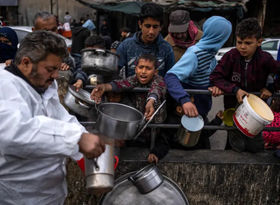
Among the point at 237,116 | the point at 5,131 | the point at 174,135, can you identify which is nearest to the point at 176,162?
the point at 174,135

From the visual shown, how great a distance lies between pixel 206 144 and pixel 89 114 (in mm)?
1314

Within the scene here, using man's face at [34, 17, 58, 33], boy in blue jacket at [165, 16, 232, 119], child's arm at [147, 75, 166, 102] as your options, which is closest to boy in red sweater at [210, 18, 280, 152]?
boy in blue jacket at [165, 16, 232, 119]

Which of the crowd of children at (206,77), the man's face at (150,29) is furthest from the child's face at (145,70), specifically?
the man's face at (150,29)

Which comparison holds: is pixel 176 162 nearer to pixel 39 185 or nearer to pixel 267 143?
pixel 267 143

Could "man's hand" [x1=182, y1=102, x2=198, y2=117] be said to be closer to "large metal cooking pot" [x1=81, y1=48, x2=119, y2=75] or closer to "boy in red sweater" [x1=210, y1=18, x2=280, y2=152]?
"boy in red sweater" [x1=210, y1=18, x2=280, y2=152]

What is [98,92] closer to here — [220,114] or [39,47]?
[39,47]

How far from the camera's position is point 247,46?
8.87 ft

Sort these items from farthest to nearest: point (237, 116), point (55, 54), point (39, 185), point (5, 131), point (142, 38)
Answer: point (142, 38) → point (237, 116) → point (39, 185) → point (55, 54) → point (5, 131)

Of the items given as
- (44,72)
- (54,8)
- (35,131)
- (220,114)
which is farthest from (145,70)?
(54,8)

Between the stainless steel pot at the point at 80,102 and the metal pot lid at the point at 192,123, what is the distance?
0.82 metres

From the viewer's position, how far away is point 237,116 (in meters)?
2.55

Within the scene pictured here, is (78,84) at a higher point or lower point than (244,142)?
higher

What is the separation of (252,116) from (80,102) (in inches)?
57.6

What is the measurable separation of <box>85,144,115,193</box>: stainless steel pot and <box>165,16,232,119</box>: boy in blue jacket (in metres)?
0.91
